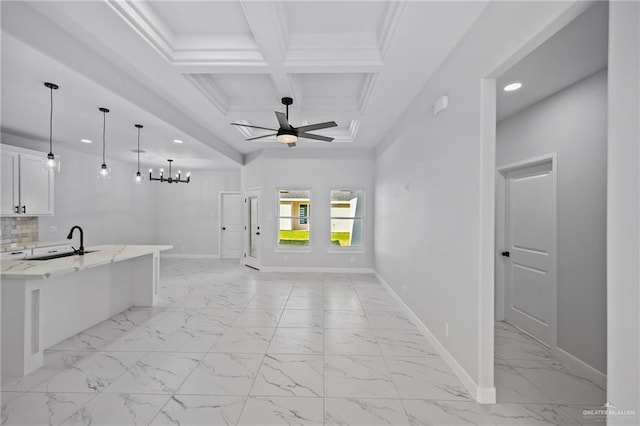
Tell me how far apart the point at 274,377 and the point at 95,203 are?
22.0 ft

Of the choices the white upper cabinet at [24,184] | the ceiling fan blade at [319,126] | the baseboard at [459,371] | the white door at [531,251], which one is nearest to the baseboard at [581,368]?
the white door at [531,251]

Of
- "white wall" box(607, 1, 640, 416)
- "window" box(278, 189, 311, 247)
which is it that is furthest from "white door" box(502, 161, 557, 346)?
"window" box(278, 189, 311, 247)

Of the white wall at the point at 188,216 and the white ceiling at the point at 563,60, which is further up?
the white ceiling at the point at 563,60

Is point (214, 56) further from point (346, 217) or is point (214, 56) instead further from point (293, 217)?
point (346, 217)

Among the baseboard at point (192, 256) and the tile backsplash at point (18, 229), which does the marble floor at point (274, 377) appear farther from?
the baseboard at point (192, 256)

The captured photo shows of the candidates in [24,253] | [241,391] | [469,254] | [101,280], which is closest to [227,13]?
[469,254]

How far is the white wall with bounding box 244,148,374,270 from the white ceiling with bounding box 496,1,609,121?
12.0 feet

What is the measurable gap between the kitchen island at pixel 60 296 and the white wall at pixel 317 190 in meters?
2.80

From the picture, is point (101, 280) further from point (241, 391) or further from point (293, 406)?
point (293, 406)

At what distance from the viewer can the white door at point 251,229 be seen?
6750mm

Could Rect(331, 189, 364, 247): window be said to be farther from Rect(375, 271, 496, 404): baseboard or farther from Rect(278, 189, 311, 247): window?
Rect(375, 271, 496, 404): baseboard

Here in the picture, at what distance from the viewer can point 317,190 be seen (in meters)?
6.34

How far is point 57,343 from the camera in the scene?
279 cm

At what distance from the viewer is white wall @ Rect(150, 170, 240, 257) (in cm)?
822
